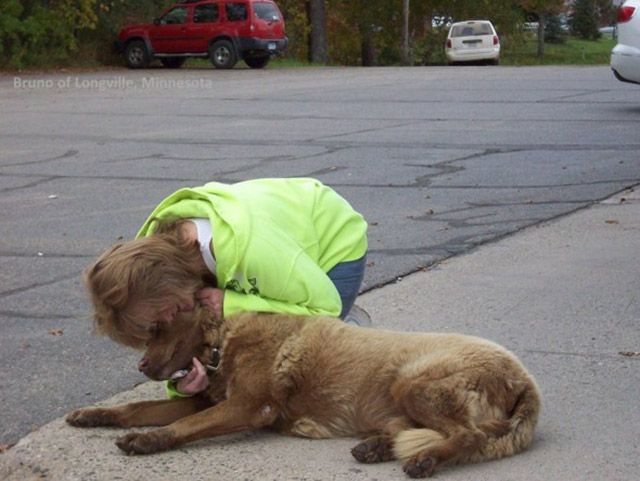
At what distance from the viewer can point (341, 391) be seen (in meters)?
4.38

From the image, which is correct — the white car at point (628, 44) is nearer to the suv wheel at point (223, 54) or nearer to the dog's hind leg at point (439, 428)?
the dog's hind leg at point (439, 428)

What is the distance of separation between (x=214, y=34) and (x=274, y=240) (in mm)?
32091

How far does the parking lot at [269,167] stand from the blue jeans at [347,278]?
1.01m

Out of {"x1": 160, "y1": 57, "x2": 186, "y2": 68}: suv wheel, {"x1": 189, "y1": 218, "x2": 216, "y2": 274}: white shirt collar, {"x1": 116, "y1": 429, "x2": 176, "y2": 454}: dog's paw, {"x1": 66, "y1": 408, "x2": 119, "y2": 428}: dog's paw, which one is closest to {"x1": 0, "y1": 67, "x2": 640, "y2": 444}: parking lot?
{"x1": 66, "y1": 408, "x2": 119, "y2": 428}: dog's paw

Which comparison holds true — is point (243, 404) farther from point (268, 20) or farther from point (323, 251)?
point (268, 20)

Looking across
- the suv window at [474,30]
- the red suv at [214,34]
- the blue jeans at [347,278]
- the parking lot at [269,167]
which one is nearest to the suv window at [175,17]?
the red suv at [214,34]

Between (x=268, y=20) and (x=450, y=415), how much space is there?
3268cm

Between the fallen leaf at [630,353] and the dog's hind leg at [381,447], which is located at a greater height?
the dog's hind leg at [381,447]

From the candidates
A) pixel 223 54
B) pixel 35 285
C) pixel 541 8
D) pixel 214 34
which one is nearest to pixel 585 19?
pixel 541 8

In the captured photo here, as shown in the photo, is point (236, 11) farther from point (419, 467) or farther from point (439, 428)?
point (419, 467)

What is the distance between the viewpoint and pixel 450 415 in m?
4.11

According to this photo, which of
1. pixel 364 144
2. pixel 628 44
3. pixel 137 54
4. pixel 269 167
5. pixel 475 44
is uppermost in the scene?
pixel 628 44

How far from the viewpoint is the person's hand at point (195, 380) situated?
4.41m

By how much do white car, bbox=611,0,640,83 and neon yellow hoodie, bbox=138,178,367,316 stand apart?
12131 mm
